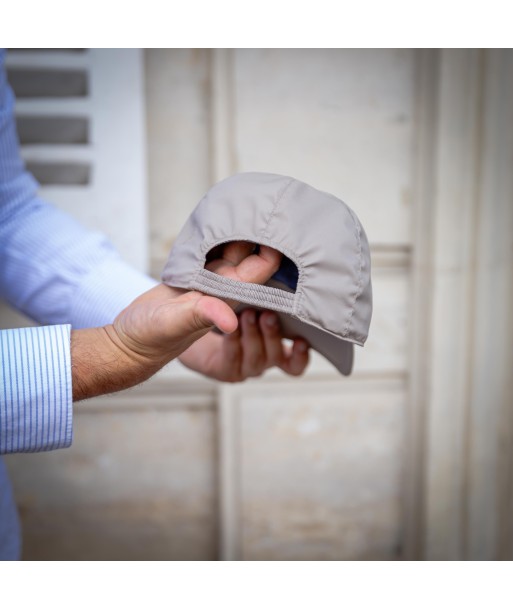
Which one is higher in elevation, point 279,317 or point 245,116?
point 245,116

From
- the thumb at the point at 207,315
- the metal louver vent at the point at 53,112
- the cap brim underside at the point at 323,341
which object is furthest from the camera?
the metal louver vent at the point at 53,112

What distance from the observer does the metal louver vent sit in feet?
3.44

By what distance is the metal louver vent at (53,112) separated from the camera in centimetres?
105

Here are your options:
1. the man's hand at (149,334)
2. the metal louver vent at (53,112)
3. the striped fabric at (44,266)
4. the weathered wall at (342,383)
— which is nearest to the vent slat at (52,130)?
the metal louver vent at (53,112)

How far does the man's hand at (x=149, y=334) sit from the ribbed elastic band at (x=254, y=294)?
0.01m

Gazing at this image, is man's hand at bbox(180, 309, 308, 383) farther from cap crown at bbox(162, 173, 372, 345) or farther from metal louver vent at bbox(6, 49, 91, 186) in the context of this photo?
metal louver vent at bbox(6, 49, 91, 186)

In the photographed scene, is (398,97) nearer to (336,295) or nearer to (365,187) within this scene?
(365,187)

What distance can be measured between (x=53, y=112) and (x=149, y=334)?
2.44ft

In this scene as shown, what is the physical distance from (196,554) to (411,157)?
105 cm

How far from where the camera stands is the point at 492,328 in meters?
1.21

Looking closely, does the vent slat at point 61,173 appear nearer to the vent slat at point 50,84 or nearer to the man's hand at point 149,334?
the vent slat at point 50,84

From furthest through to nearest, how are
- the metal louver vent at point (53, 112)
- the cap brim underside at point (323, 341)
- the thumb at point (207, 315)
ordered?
the metal louver vent at point (53, 112) < the cap brim underside at point (323, 341) < the thumb at point (207, 315)

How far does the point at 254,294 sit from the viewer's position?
52cm
